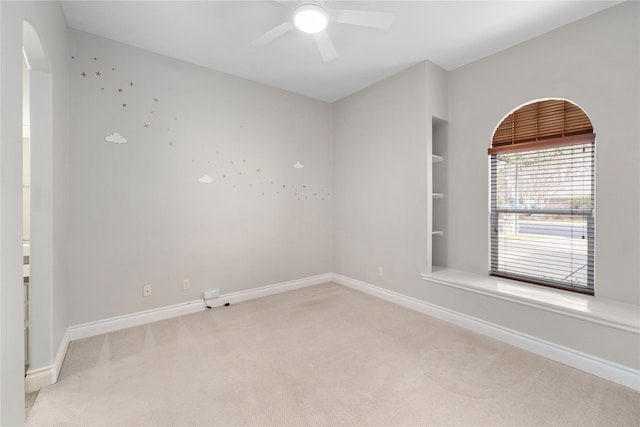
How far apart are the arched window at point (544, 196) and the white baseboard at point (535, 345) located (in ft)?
2.03

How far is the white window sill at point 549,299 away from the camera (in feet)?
6.68

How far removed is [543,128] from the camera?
2.71 meters

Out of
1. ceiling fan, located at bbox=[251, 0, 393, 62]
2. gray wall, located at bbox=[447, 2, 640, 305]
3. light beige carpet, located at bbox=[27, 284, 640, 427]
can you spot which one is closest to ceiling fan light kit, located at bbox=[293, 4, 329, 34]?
ceiling fan, located at bbox=[251, 0, 393, 62]

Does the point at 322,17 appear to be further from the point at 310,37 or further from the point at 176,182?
the point at 176,182

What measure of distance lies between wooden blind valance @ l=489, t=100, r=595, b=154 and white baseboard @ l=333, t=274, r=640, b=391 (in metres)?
1.76

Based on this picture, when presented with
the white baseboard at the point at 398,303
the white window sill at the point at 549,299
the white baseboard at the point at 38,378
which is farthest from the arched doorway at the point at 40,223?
the white window sill at the point at 549,299

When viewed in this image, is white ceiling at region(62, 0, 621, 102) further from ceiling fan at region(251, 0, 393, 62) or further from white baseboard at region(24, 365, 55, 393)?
white baseboard at region(24, 365, 55, 393)

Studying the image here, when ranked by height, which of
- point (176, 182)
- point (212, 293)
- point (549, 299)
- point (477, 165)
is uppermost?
point (477, 165)

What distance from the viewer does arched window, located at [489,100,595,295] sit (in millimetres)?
2498

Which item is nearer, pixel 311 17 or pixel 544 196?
pixel 311 17

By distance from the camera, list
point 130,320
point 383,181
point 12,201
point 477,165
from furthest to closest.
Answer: point 383,181 → point 477,165 → point 130,320 → point 12,201

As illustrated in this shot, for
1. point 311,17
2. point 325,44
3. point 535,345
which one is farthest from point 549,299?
point 311,17

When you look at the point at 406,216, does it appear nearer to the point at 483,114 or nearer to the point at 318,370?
the point at 483,114

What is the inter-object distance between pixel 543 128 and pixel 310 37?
2.41m
